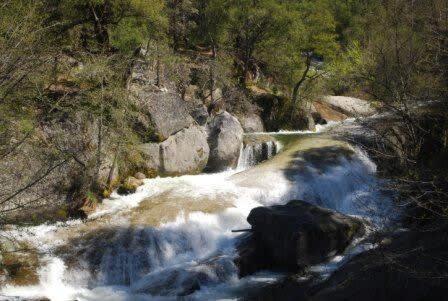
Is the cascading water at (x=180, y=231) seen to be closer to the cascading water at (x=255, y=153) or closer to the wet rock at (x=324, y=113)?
the cascading water at (x=255, y=153)

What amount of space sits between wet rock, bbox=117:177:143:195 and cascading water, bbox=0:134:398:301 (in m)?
0.22

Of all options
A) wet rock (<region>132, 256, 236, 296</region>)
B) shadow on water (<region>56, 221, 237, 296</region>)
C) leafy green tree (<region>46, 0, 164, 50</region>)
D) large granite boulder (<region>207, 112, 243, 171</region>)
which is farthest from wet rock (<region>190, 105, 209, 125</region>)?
wet rock (<region>132, 256, 236, 296</region>)

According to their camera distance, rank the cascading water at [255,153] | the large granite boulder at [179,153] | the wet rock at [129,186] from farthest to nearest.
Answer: the cascading water at [255,153], the large granite boulder at [179,153], the wet rock at [129,186]

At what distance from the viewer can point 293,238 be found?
11258mm

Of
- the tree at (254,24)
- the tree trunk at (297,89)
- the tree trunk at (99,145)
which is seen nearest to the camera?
the tree trunk at (99,145)

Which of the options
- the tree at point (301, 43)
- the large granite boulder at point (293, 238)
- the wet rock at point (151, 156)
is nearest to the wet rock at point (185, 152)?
the wet rock at point (151, 156)

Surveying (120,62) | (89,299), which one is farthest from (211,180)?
(89,299)

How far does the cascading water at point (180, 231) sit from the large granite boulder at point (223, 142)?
0.72 meters

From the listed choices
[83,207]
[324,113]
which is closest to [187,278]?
[83,207]

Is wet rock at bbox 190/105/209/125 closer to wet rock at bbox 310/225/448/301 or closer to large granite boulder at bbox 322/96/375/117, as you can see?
wet rock at bbox 310/225/448/301

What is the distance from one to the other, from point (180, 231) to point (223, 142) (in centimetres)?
655

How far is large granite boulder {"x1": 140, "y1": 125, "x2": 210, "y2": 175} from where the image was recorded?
1658 centimetres

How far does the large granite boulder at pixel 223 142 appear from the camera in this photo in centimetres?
1845

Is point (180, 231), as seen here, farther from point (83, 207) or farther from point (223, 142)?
point (223, 142)
